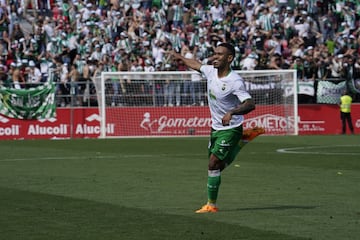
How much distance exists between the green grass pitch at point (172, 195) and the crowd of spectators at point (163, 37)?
10500 mm

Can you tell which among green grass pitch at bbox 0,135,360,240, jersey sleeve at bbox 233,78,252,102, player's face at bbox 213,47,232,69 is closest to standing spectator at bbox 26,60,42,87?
green grass pitch at bbox 0,135,360,240

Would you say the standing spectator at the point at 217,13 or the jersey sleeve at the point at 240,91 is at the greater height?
the standing spectator at the point at 217,13

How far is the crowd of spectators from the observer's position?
37.9 metres

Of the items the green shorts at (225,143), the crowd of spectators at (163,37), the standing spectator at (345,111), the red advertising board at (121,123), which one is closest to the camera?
the green shorts at (225,143)

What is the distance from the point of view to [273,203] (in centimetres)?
1409

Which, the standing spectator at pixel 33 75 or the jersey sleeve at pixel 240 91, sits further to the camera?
the standing spectator at pixel 33 75

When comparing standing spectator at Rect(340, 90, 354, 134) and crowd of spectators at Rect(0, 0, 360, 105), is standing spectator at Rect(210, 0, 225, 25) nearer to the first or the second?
crowd of spectators at Rect(0, 0, 360, 105)

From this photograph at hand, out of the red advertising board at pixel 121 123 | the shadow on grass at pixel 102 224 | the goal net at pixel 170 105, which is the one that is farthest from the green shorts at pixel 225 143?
the red advertising board at pixel 121 123

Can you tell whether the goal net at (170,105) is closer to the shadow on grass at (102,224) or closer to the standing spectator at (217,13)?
the standing spectator at (217,13)

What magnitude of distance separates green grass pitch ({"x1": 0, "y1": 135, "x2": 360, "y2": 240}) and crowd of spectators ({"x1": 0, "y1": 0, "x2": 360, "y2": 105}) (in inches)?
413

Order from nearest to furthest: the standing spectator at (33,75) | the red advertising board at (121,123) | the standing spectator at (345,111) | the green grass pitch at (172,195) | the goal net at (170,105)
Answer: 1. the green grass pitch at (172,195)
2. the red advertising board at (121,123)
3. the goal net at (170,105)
4. the standing spectator at (345,111)
5. the standing spectator at (33,75)

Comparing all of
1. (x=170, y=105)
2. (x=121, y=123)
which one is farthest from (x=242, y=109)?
(x=121, y=123)

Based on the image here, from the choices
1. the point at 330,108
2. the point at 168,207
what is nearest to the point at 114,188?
the point at 168,207

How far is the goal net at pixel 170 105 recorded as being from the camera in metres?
36.7
